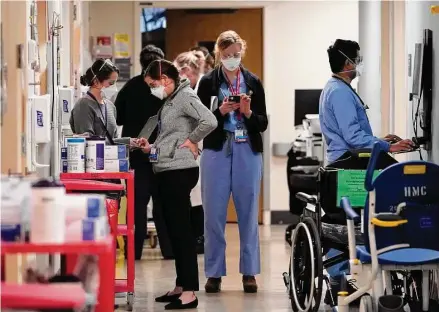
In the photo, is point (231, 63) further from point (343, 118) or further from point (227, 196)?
point (343, 118)

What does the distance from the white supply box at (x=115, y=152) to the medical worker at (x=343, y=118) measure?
121 cm

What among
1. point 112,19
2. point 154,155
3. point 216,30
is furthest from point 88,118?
point 216,30

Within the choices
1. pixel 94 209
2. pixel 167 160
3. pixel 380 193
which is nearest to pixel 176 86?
pixel 167 160

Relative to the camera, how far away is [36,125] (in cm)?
548

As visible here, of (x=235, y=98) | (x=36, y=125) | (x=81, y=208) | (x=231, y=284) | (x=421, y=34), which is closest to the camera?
(x=81, y=208)

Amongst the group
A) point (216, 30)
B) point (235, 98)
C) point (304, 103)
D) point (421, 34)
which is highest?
point (216, 30)

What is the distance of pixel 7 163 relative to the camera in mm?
4746

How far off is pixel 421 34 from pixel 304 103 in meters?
3.95

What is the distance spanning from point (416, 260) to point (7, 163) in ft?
6.36

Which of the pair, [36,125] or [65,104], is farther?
[65,104]

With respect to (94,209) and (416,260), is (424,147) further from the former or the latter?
(94,209)

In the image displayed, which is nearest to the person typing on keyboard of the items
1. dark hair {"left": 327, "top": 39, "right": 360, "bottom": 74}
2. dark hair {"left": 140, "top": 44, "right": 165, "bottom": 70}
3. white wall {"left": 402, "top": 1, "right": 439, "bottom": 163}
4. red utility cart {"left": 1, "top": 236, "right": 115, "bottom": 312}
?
→ dark hair {"left": 327, "top": 39, "right": 360, "bottom": 74}

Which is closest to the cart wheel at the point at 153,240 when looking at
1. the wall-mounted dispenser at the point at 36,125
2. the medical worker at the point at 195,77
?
the medical worker at the point at 195,77

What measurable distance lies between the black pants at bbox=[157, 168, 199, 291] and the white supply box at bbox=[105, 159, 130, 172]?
215 millimetres
